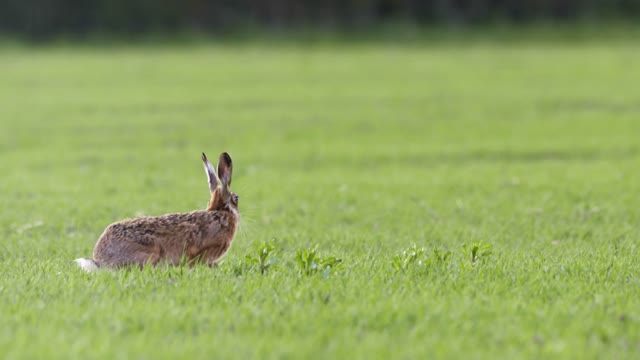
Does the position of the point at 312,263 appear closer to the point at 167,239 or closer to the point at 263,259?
the point at 263,259

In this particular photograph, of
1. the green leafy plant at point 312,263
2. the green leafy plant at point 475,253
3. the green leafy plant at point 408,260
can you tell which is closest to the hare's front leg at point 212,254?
the green leafy plant at point 312,263

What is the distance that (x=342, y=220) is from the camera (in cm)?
1231

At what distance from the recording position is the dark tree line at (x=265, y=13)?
104125mm

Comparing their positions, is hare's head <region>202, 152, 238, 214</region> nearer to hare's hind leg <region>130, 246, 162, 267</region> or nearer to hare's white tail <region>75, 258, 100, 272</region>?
hare's hind leg <region>130, 246, 162, 267</region>

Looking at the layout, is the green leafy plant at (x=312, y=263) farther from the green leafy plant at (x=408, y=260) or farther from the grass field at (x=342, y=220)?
the green leafy plant at (x=408, y=260)

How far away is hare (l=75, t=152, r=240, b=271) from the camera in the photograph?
24.8ft

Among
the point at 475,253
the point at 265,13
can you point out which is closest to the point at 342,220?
the point at 475,253

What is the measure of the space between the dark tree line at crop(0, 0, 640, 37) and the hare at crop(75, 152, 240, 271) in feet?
304

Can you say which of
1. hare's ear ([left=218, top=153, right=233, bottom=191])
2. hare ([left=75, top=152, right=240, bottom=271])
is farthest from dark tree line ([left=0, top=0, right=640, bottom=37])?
hare's ear ([left=218, top=153, right=233, bottom=191])

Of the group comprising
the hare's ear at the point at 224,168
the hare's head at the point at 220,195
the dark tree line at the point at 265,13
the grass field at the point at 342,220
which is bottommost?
the dark tree line at the point at 265,13

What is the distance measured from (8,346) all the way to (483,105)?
27332 millimetres

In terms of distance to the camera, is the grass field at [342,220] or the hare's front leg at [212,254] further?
the hare's front leg at [212,254]

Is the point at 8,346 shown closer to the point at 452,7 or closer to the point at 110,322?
the point at 110,322

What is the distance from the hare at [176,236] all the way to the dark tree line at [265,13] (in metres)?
92.6
